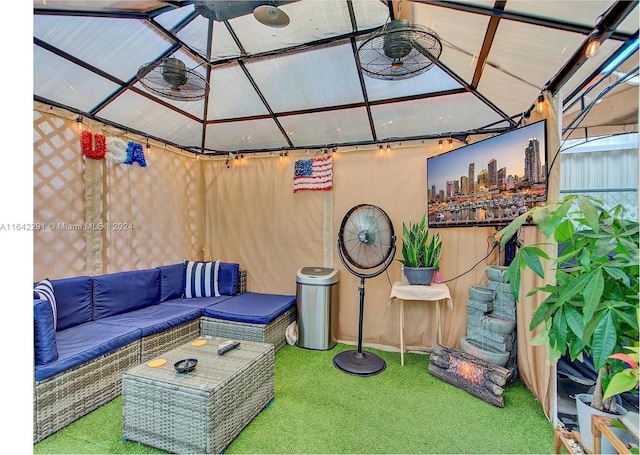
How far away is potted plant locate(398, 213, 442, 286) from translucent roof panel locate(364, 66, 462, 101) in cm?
128

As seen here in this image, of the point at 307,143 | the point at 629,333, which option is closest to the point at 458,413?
the point at 629,333

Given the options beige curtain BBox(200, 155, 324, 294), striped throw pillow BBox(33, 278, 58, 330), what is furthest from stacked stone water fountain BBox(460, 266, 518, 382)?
striped throw pillow BBox(33, 278, 58, 330)

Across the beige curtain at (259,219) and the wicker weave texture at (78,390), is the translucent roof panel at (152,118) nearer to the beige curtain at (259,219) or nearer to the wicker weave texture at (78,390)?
the beige curtain at (259,219)

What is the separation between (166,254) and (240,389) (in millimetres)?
2496

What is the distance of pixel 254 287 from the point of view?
412 cm

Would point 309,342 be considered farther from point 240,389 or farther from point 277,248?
point 240,389

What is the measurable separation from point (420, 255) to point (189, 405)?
7.69 ft

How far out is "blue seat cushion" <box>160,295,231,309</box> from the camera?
340cm

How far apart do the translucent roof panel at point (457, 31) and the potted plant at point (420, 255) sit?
1484 millimetres

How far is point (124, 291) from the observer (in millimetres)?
3098

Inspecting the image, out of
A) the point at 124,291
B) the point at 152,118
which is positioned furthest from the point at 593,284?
the point at 152,118

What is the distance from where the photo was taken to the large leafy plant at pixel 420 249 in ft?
9.97

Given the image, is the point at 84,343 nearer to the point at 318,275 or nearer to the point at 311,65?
the point at 318,275

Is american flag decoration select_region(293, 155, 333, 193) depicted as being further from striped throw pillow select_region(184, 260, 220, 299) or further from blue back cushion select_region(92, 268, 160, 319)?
blue back cushion select_region(92, 268, 160, 319)
